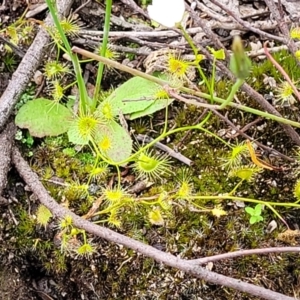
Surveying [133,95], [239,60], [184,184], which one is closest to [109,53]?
[133,95]

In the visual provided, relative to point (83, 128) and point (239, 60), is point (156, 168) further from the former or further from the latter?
point (239, 60)

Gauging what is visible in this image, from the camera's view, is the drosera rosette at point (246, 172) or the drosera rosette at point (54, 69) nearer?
the drosera rosette at point (246, 172)

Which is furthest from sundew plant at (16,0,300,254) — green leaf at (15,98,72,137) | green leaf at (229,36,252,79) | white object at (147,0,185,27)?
green leaf at (229,36,252,79)

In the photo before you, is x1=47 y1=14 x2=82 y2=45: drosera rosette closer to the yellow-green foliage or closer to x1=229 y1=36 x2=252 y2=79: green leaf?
the yellow-green foliage

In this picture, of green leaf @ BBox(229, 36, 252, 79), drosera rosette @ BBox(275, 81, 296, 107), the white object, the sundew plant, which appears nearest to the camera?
green leaf @ BBox(229, 36, 252, 79)

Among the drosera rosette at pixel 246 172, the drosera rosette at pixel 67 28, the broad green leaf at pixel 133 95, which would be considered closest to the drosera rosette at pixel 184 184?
the drosera rosette at pixel 246 172

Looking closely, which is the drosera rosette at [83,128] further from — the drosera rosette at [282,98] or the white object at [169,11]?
the drosera rosette at [282,98]

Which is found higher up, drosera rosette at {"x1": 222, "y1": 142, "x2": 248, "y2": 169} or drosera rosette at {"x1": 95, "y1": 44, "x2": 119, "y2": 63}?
drosera rosette at {"x1": 95, "y1": 44, "x2": 119, "y2": 63}
